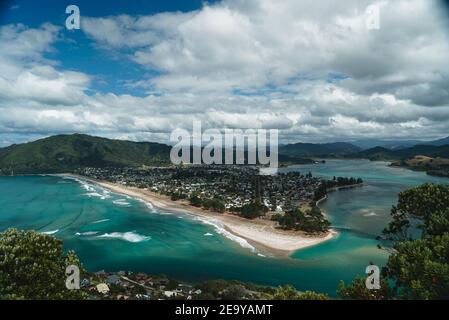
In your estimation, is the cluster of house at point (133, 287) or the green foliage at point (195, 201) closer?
the cluster of house at point (133, 287)

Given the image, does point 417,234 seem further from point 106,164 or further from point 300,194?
point 106,164

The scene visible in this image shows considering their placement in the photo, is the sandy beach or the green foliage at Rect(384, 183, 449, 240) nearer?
the green foliage at Rect(384, 183, 449, 240)

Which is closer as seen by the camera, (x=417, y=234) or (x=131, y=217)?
(x=417, y=234)

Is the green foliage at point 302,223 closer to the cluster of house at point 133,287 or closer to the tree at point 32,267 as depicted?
the cluster of house at point 133,287

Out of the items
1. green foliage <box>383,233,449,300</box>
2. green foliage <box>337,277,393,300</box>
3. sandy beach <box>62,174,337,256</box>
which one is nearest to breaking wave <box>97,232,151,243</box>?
sandy beach <box>62,174,337,256</box>

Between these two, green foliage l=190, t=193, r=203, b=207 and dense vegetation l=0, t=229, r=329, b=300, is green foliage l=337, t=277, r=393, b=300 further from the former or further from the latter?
green foliage l=190, t=193, r=203, b=207

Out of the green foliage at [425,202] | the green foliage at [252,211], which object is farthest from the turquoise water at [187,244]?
the green foliage at [425,202]
